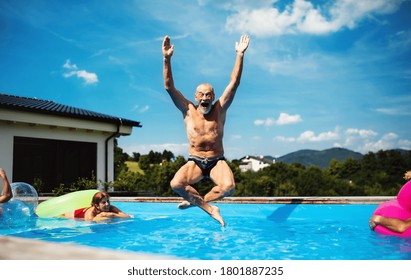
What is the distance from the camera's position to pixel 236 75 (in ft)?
13.9

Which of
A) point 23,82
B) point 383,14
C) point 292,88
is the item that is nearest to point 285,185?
point 292,88

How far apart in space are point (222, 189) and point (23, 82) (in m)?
11.2

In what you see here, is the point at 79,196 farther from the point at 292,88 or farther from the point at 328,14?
the point at 292,88

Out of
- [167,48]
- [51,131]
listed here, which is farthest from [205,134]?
[51,131]

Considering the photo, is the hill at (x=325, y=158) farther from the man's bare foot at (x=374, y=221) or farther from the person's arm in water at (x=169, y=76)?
the person's arm in water at (x=169, y=76)

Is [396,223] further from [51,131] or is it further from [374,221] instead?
[51,131]

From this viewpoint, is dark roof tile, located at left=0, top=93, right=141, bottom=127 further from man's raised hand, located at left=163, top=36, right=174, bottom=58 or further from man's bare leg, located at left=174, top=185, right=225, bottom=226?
man's bare leg, located at left=174, top=185, right=225, bottom=226

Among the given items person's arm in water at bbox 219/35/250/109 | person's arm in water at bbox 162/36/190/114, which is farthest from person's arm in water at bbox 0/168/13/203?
person's arm in water at bbox 219/35/250/109

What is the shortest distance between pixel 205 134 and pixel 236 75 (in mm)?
760

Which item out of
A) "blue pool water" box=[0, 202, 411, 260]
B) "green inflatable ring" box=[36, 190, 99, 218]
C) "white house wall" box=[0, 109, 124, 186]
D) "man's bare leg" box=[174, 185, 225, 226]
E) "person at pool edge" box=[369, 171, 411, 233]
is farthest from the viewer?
"white house wall" box=[0, 109, 124, 186]

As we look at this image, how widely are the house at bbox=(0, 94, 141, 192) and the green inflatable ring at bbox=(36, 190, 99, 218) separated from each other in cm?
396

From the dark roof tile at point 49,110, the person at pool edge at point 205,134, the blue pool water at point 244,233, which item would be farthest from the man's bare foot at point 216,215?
the dark roof tile at point 49,110

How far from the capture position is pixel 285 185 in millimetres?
21188

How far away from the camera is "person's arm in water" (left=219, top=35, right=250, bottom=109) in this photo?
166 inches
